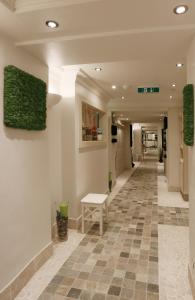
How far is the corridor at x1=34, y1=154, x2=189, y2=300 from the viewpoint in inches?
84.6

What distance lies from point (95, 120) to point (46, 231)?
124 inches

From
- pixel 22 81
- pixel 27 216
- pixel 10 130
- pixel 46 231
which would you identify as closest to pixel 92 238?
pixel 46 231

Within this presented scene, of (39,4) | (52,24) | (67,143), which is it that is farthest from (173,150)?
(39,4)

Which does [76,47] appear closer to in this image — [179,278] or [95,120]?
[179,278]

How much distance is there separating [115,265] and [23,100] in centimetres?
206

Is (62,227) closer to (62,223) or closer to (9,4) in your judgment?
(62,223)

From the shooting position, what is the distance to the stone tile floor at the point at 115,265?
2.15m

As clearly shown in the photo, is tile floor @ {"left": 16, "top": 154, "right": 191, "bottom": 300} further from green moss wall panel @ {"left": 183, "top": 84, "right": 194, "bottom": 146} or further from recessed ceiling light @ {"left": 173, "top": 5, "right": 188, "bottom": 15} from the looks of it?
recessed ceiling light @ {"left": 173, "top": 5, "right": 188, "bottom": 15}

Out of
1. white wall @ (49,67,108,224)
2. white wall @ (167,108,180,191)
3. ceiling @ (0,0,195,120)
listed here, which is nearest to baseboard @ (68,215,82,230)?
white wall @ (49,67,108,224)

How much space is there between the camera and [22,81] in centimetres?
212

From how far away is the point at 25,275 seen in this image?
2.26 metres

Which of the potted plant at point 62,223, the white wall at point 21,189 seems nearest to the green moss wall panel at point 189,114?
the white wall at point 21,189

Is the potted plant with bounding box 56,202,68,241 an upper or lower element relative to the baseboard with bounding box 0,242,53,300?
upper

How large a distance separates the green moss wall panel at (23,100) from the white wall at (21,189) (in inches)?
2.2
